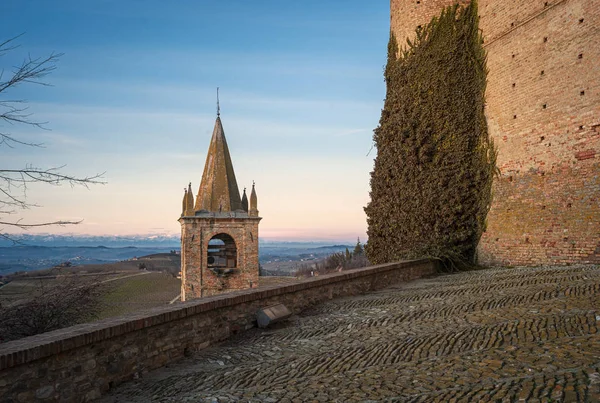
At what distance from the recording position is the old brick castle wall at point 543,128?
11938 mm

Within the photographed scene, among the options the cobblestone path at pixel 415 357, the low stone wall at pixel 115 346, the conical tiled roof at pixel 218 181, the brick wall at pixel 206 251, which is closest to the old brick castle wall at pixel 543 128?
the cobblestone path at pixel 415 357

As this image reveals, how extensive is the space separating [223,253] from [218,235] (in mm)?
987

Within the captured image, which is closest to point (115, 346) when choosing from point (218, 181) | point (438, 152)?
point (438, 152)

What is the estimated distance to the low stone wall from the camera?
4.15 meters

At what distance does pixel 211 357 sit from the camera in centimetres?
614

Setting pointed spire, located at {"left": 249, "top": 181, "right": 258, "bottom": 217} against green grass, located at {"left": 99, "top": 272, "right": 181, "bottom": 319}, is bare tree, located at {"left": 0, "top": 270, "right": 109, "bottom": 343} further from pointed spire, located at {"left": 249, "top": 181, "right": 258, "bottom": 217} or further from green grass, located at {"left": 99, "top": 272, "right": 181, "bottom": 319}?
green grass, located at {"left": 99, "top": 272, "right": 181, "bottom": 319}

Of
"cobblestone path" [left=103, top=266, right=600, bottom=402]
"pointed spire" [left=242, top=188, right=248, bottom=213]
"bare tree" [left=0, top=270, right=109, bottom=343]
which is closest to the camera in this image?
"cobblestone path" [left=103, top=266, right=600, bottom=402]

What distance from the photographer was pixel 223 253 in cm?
2445

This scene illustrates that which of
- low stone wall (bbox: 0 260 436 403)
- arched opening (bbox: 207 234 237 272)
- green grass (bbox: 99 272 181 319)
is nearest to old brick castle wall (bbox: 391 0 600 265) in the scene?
low stone wall (bbox: 0 260 436 403)

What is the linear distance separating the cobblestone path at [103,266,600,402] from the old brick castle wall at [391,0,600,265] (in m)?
4.19

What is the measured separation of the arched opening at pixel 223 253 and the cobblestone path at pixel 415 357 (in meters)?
15.9

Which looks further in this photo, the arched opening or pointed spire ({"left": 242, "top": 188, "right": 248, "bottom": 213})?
pointed spire ({"left": 242, "top": 188, "right": 248, "bottom": 213})

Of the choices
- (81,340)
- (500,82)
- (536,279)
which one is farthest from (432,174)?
(81,340)

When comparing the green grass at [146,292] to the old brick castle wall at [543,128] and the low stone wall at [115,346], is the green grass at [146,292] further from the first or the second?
the old brick castle wall at [543,128]
